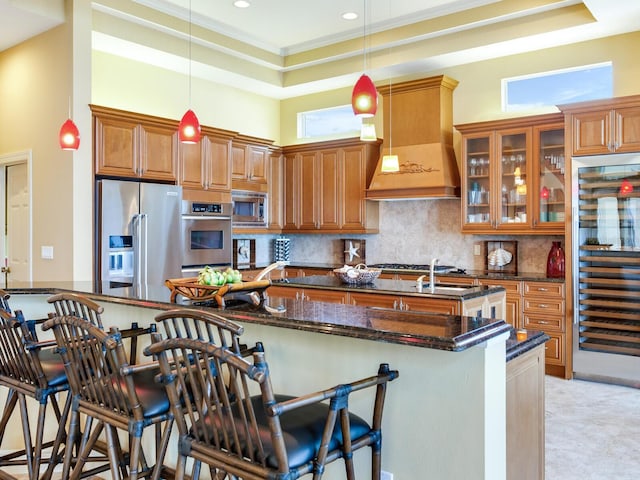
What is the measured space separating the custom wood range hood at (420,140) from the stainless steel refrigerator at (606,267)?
4.70 feet

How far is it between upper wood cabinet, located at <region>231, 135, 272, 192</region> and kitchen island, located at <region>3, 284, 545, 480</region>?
4394 millimetres

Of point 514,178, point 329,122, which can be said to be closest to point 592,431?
point 514,178

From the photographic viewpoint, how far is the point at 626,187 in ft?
15.5

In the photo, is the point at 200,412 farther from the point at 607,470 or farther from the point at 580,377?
the point at 580,377

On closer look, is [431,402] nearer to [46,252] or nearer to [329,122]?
[46,252]

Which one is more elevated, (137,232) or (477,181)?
(477,181)

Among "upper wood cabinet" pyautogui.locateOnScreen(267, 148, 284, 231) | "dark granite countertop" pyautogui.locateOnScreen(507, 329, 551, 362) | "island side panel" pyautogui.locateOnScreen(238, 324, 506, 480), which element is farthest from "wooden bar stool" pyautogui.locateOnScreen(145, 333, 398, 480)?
"upper wood cabinet" pyautogui.locateOnScreen(267, 148, 284, 231)

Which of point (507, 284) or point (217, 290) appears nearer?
point (217, 290)

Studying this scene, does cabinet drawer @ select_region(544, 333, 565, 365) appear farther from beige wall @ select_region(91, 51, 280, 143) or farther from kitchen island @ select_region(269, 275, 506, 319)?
beige wall @ select_region(91, 51, 280, 143)

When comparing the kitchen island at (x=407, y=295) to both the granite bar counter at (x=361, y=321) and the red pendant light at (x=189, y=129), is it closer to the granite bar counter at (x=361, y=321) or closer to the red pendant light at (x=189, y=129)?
the red pendant light at (x=189, y=129)

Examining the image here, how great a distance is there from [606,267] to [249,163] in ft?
13.2

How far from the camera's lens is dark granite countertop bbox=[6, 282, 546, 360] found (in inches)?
68.8

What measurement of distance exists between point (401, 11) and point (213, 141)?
7.99ft

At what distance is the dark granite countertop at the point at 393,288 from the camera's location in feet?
13.0
